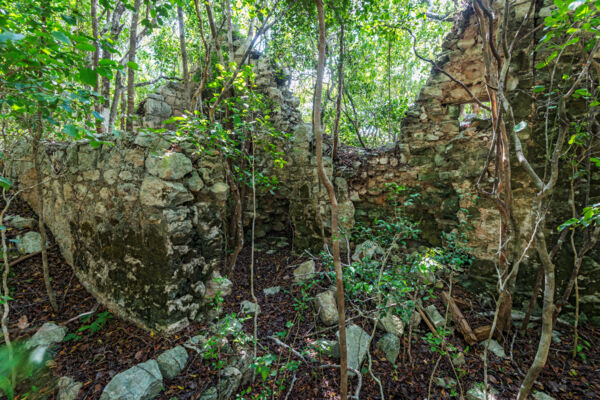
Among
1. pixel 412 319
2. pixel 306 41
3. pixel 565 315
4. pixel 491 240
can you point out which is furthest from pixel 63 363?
pixel 306 41

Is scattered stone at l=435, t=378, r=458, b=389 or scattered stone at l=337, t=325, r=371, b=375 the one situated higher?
scattered stone at l=337, t=325, r=371, b=375

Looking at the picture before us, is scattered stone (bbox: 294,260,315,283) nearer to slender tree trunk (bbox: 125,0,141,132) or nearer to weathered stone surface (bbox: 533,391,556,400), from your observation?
weathered stone surface (bbox: 533,391,556,400)

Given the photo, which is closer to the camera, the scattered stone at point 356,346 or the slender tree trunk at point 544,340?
the slender tree trunk at point 544,340

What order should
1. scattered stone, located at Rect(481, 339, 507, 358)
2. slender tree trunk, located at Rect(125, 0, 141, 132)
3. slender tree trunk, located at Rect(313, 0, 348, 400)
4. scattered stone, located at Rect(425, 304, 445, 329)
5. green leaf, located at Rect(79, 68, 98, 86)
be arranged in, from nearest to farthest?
green leaf, located at Rect(79, 68, 98, 86)
slender tree trunk, located at Rect(313, 0, 348, 400)
scattered stone, located at Rect(481, 339, 507, 358)
scattered stone, located at Rect(425, 304, 445, 329)
slender tree trunk, located at Rect(125, 0, 141, 132)

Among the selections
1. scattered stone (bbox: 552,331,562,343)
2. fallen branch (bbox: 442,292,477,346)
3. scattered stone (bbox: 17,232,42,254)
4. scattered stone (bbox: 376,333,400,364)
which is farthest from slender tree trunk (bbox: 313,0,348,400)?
scattered stone (bbox: 17,232,42,254)

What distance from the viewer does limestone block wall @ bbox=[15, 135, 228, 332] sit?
7.66 ft

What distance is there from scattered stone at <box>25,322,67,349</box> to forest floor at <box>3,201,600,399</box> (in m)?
0.07

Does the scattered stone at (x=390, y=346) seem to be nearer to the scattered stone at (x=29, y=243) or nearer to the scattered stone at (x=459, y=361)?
the scattered stone at (x=459, y=361)

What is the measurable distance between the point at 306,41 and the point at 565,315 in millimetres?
7149

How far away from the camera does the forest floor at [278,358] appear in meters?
2.05

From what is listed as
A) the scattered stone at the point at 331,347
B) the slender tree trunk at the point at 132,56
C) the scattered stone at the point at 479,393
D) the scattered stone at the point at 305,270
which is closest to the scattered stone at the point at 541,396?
the scattered stone at the point at 479,393

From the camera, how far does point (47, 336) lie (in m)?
2.22

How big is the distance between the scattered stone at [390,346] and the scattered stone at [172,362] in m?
1.89

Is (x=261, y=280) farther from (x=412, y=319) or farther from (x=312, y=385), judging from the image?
(x=412, y=319)
